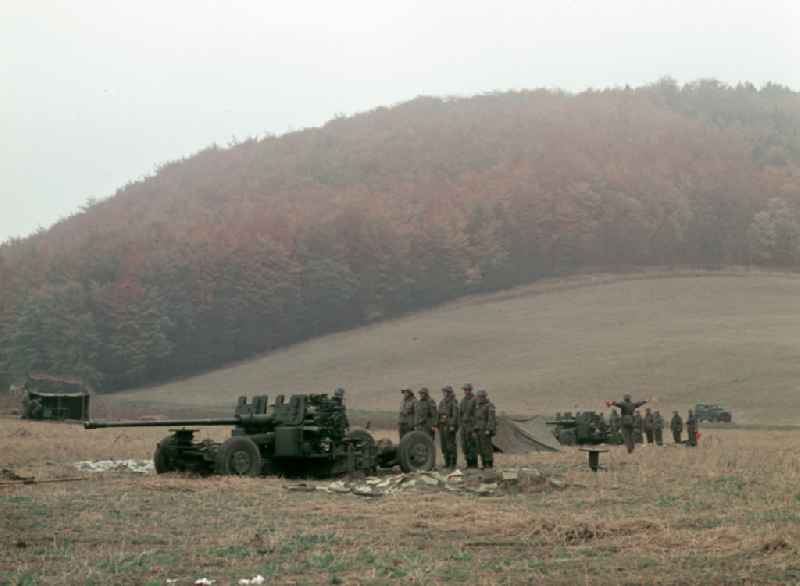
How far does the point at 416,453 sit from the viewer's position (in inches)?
851

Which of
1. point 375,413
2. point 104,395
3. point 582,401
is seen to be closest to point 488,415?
point 375,413

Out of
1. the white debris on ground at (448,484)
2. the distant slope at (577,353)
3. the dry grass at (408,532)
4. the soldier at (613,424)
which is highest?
the distant slope at (577,353)

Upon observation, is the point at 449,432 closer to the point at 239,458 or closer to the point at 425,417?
the point at 425,417

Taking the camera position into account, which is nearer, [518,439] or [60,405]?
[518,439]

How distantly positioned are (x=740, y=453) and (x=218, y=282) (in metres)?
52.9

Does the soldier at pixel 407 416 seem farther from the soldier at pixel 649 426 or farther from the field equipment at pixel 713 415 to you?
the field equipment at pixel 713 415

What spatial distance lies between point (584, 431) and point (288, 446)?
15.9 metres

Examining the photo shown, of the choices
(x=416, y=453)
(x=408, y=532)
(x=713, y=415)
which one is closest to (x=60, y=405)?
(x=713, y=415)

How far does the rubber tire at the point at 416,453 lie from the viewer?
70.4 ft

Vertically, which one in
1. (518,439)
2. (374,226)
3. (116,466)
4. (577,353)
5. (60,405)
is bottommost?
(116,466)

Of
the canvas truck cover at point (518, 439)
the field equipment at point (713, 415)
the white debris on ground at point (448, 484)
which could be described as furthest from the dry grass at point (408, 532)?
the field equipment at point (713, 415)

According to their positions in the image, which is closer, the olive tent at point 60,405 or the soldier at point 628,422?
the soldier at point 628,422

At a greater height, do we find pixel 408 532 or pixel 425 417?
pixel 425 417

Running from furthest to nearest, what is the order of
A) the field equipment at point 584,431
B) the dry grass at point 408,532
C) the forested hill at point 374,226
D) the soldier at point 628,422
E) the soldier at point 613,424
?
the forested hill at point 374,226, the soldier at point 613,424, the field equipment at point 584,431, the soldier at point 628,422, the dry grass at point 408,532
